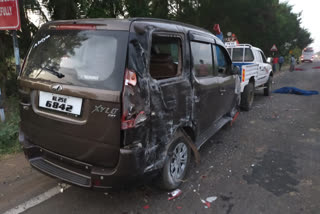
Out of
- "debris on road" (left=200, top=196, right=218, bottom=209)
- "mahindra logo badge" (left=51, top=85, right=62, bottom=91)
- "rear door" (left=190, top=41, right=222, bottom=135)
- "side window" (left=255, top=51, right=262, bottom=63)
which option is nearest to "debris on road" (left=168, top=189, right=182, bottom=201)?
"debris on road" (left=200, top=196, right=218, bottom=209)

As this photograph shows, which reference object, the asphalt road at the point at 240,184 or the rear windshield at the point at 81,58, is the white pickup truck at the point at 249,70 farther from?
the rear windshield at the point at 81,58

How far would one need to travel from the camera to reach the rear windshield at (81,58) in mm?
2117

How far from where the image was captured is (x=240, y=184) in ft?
10.4

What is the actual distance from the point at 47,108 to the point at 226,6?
15.7 meters

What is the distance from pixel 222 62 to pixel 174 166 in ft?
8.00

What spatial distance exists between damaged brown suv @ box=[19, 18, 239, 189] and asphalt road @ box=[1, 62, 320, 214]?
1.17 feet

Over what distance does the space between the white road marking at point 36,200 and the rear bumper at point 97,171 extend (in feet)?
1.51

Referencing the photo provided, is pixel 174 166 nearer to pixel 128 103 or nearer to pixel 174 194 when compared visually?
pixel 174 194

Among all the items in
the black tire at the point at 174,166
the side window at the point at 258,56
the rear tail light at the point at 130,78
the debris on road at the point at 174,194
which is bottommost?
the debris on road at the point at 174,194

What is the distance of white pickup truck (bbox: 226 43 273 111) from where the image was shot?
687 centimetres

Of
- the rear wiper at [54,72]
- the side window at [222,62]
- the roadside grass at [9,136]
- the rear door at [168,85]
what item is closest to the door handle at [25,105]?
the rear wiper at [54,72]

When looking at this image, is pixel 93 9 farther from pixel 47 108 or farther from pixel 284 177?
pixel 284 177

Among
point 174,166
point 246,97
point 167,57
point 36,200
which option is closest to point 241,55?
point 246,97

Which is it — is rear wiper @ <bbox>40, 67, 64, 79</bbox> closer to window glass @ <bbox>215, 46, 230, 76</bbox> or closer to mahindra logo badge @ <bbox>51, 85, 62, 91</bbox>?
mahindra logo badge @ <bbox>51, 85, 62, 91</bbox>
